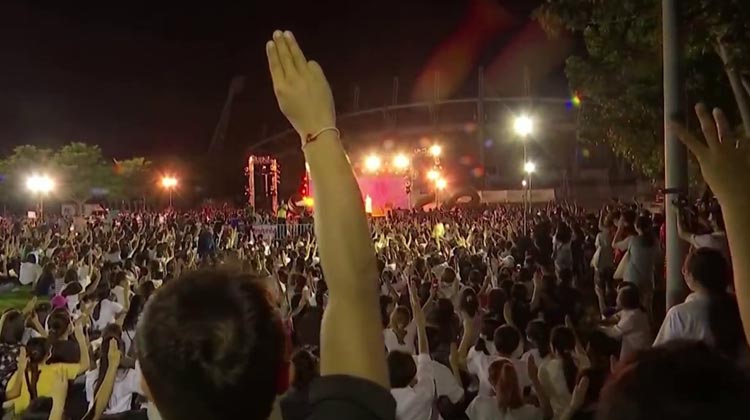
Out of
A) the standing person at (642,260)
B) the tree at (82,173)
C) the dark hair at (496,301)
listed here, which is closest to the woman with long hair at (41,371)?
the dark hair at (496,301)

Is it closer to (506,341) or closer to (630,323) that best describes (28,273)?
(506,341)

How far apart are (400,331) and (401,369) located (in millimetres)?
2189

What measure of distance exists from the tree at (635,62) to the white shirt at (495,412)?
20.6ft

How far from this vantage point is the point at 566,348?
626 cm

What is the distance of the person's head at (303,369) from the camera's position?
19.0 feet

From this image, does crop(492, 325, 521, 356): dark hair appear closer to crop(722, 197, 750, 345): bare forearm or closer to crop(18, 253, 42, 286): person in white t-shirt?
crop(722, 197, 750, 345): bare forearm

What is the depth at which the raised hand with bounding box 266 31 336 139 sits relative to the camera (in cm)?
203

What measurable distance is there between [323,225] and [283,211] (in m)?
37.9

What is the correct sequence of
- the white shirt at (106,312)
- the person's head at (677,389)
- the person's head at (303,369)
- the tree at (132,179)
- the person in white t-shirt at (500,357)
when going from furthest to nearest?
the tree at (132,179), the white shirt at (106,312), the person in white t-shirt at (500,357), the person's head at (303,369), the person's head at (677,389)

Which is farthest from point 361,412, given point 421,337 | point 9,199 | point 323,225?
point 9,199

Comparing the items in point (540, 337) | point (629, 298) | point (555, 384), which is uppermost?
point (629, 298)

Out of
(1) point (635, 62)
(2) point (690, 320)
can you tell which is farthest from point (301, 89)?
(1) point (635, 62)

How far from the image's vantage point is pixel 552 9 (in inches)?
538

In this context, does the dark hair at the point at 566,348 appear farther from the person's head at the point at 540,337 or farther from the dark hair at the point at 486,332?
the dark hair at the point at 486,332
